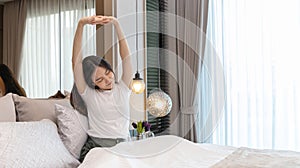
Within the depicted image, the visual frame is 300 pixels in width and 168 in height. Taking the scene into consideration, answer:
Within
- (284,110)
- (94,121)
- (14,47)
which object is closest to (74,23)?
(14,47)

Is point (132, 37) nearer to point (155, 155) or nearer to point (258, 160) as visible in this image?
point (155, 155)

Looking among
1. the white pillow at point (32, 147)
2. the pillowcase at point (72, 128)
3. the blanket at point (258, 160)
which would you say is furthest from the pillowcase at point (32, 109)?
the blanket at point (258, 160)

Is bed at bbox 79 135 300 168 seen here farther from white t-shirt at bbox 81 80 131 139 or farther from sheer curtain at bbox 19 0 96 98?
sheer curtain at bbox 19 0 96 98

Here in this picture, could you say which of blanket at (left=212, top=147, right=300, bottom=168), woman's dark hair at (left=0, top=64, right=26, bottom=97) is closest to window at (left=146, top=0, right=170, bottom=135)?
blanket at (left=212, top=147, right=300, bottom=168)

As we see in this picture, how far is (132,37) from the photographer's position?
102 inches

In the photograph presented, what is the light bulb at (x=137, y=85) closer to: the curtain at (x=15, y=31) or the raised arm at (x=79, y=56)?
the raised arm at (x=79, y=56)

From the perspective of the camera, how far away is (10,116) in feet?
5.88

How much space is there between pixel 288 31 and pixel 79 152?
2073 millimetres

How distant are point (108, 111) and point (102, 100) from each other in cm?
6

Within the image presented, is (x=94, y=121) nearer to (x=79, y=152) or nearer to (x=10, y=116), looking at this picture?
(x=79, y=152)

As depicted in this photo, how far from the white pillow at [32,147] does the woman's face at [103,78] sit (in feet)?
1.09

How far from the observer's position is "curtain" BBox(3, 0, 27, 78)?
292cm

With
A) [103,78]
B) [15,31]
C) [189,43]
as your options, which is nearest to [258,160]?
[103,78]

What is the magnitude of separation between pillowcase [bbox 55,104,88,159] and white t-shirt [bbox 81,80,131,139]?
54 millimetres
